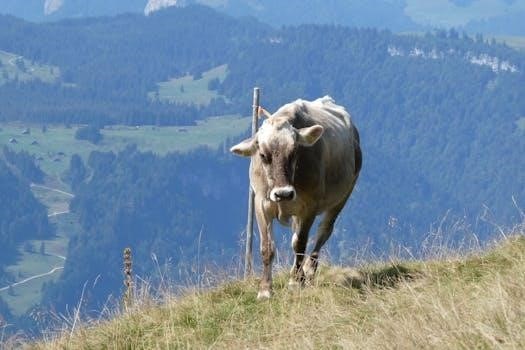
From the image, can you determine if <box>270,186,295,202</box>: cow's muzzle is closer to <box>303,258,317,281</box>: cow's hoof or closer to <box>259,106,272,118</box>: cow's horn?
<box>303,258,317,281</box>: cow's hoof

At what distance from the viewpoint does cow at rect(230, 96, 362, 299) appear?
1233cm

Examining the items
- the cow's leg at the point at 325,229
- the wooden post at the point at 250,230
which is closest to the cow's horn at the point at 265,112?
the wooden post at the point at 250,230

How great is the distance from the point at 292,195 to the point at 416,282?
1.54 metres

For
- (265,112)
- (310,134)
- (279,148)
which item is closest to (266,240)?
(279,148)

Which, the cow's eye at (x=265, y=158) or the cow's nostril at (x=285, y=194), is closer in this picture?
the cow's nostril at (x=285, y=194)

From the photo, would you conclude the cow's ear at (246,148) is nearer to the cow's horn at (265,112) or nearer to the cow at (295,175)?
the cow at (295,175)

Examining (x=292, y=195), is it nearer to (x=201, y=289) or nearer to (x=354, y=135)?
(x=201, y=289)

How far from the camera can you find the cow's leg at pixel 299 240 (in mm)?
12954

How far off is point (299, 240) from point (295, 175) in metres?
0.78

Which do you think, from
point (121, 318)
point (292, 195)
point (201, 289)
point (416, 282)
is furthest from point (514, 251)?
point (121, 318)

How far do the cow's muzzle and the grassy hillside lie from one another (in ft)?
3.18

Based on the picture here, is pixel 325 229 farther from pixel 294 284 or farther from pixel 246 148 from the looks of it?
pixel 246 148

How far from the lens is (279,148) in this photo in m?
12.3

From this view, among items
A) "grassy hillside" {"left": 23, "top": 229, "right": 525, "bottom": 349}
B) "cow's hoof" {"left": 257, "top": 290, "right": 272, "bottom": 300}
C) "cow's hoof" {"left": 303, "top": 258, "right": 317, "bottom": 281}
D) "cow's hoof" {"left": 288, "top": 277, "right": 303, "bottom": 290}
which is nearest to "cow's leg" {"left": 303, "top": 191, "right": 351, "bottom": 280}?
"cow's hoof" {"left": 303, "top": 258, "right": 317, "bottom": 281}
